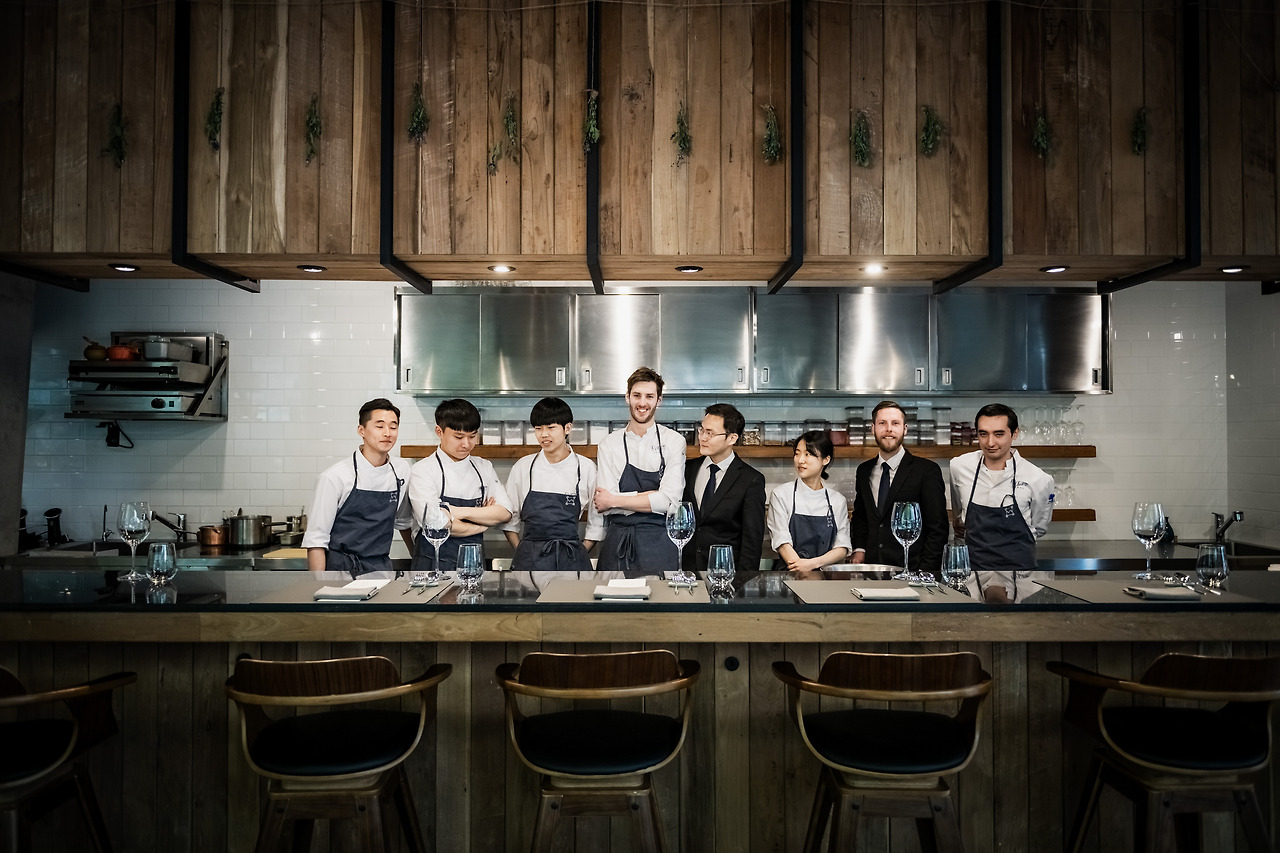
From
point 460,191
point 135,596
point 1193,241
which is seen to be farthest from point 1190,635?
point 135,596

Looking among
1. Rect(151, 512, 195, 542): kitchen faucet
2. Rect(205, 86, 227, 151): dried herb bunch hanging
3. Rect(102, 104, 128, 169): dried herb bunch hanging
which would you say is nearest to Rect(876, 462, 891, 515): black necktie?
Rect(205, 86, 227, 151): dried herb bunch hanging

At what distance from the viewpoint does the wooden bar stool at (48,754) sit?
2.16 metres

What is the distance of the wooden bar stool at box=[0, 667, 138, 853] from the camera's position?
2.16 meters

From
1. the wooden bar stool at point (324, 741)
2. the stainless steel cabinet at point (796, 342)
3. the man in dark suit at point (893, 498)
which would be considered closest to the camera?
the wooden bar stool at point (324, 741)

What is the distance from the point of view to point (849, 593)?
2.65 metres

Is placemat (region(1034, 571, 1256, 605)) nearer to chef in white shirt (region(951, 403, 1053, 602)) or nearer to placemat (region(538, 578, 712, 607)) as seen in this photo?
chef in white shirt (region(951, 403, 1053, 602))

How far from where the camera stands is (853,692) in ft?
6.89

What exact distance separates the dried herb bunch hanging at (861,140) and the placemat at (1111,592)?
5.61 feet

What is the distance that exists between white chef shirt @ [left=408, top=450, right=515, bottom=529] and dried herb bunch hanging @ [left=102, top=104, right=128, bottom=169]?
173cm

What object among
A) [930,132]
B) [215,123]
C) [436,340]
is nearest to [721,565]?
[930,132]

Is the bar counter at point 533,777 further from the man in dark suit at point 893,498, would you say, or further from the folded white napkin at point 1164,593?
the man in dark suit at point 893,498

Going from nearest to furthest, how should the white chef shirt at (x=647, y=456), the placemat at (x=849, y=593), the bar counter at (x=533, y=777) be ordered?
the placemat at (x=849, y=593)
the bar counter at (x=533, y=777)
the white chef shirt at (x=647, y=456)

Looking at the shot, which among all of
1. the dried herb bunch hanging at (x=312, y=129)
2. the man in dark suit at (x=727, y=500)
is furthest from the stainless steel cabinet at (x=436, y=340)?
the dried herb bunch hanging at (x=312, y=129)

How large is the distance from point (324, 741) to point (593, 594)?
34.3 inches
